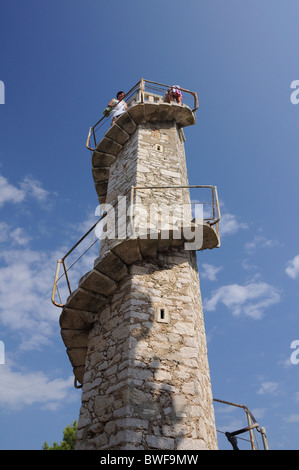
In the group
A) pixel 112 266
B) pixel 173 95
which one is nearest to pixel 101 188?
pixel 173 95

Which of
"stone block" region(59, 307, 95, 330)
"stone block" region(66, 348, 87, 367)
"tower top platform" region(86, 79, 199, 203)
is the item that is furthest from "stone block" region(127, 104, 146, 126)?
"stone block" region(66, 348, 87, 367)

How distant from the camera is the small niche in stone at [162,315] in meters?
6.25

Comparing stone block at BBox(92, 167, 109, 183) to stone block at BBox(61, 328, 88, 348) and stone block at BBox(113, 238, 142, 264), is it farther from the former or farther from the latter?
stone block at BBox(61, 328, 88, 348)

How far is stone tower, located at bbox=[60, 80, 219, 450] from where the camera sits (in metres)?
5.25

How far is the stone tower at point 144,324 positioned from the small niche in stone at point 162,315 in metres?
0.02

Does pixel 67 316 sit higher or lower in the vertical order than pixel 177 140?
lower

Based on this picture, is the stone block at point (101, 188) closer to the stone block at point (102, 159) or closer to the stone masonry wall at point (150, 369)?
the stone block at point (102, 159)

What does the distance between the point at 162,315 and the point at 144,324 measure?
1.33 feet

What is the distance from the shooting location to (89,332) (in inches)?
284
